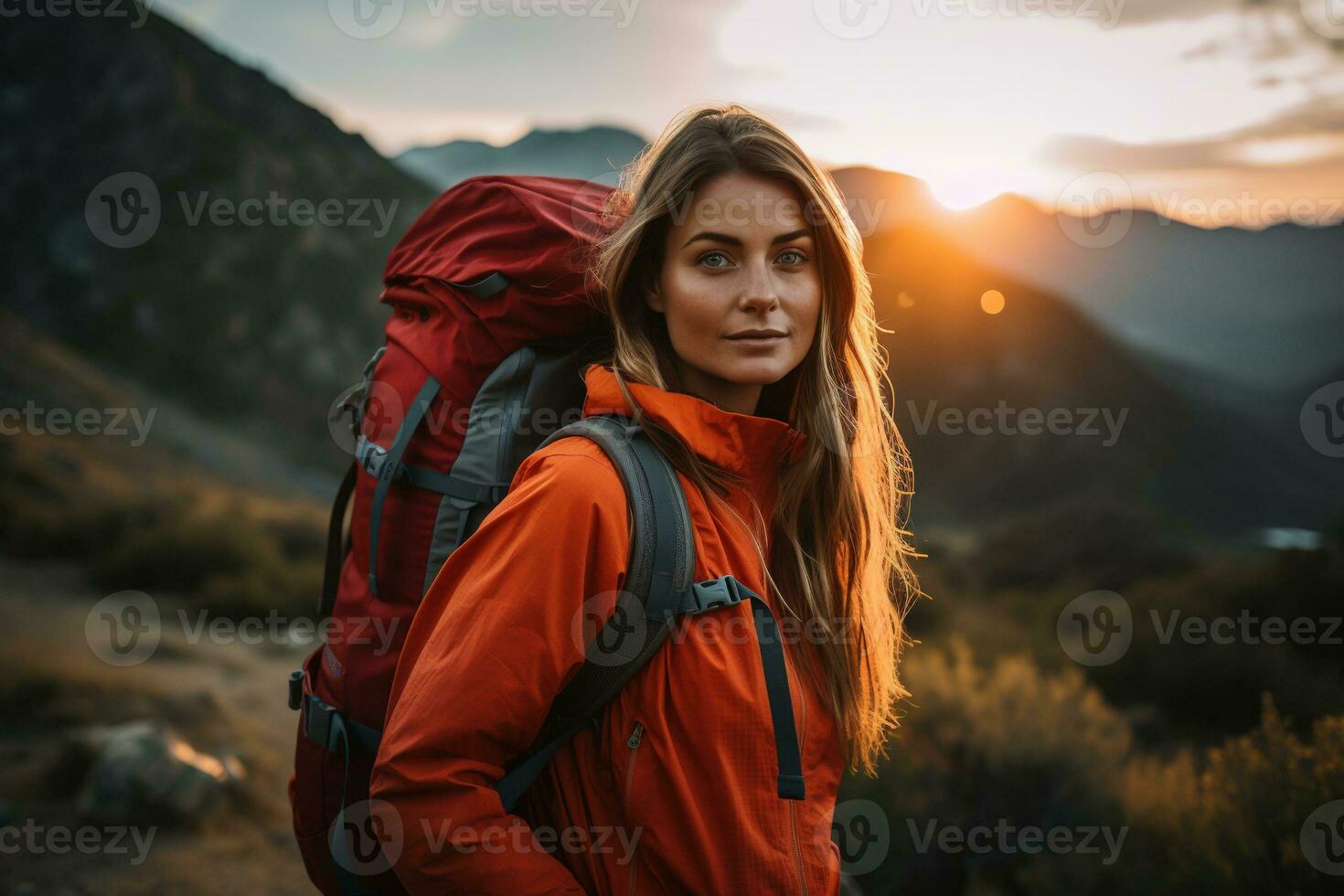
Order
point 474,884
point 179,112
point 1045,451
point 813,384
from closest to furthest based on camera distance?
point 474,884, point 813,384, point 1045,451, point 179,112

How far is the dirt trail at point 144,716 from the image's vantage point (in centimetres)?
380

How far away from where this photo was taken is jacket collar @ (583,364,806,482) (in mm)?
1563

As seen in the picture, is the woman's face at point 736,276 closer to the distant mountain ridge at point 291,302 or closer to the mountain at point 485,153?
the distant mountain ridge at point 291,302

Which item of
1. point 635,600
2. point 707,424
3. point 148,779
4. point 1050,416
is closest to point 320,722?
point 635,600

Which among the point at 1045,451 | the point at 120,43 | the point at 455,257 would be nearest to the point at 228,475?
the point at 1045,451

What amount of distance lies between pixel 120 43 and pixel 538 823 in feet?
114

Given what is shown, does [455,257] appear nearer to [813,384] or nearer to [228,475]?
[813,384]

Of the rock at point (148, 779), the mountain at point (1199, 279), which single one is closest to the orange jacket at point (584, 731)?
the rock at point (148, 779)

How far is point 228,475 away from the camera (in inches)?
663

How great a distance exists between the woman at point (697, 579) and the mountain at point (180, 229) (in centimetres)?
2136

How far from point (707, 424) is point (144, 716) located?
16.3 ft

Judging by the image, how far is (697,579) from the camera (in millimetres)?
1469

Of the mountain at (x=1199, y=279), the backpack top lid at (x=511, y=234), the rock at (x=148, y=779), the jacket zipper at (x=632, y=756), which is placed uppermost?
the mountain at (x=1199, y=279)

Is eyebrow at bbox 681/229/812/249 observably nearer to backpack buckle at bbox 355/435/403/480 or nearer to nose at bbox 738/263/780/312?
nose at bbox 738/263/780/312
